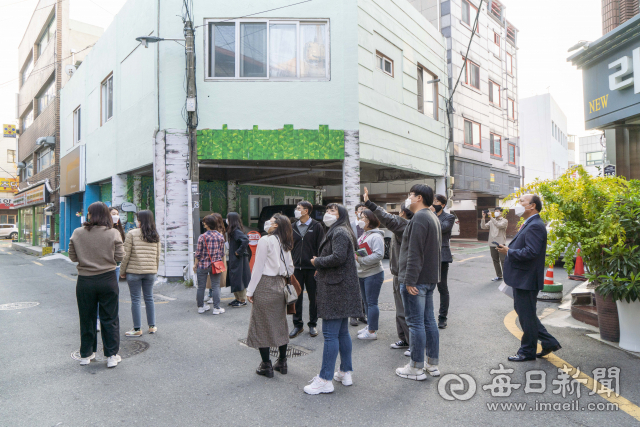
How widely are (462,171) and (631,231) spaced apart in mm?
13603

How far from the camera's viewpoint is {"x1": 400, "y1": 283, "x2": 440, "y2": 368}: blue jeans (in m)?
4.13

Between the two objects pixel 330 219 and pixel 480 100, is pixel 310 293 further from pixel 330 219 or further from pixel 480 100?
pixel 480 100

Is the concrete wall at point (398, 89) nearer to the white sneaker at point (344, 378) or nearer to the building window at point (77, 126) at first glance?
the white sneaker at point (344, 378)

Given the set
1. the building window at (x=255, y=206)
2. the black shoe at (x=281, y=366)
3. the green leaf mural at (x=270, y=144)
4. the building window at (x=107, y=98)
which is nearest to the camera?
the black shoe at (x=281, y=366)

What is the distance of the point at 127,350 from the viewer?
5246 mm

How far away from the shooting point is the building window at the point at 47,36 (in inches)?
945

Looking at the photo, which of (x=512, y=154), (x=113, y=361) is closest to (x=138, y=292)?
(x=113, y=361)

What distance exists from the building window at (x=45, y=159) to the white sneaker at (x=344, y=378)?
85.0ft

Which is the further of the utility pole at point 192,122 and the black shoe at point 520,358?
the utility pole at point 192,122

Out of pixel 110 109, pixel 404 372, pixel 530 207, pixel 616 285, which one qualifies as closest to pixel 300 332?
pixel 404 372

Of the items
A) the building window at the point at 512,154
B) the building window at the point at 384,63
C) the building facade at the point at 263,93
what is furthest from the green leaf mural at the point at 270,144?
the building window at the point at 512,154

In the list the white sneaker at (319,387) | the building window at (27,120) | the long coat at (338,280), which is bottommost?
the white sneaker at (319,387)

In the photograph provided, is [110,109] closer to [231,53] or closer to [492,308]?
[231,53]

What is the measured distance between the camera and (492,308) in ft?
23.7
